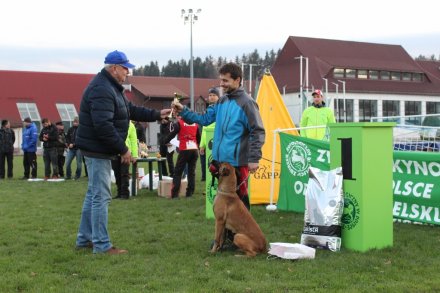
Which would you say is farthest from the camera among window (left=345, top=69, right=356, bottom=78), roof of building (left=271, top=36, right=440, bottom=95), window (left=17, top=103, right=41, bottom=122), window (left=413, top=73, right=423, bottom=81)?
window (left=413, top=73, right=423, bottom=81)

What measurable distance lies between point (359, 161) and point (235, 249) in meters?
1.59

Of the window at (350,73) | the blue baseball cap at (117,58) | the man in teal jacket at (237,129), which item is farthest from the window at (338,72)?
the blue baseball cap at (117,58)

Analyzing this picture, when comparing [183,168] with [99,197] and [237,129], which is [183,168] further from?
[237,129]

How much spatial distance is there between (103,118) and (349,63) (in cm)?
5412

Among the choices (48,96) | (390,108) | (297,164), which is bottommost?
(297,164)

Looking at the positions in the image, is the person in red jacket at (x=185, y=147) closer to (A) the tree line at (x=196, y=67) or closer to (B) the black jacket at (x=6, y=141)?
(B) the black jacket at (x=6, y=141)

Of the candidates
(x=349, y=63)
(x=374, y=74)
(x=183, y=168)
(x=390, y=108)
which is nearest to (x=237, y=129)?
(x=183, y=168)

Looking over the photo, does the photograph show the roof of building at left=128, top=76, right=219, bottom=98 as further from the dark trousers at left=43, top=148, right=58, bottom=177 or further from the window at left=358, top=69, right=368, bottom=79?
the dark trousers at left=43, top=148, right=58, bottom=177

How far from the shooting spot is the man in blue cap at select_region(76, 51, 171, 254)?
5508mm

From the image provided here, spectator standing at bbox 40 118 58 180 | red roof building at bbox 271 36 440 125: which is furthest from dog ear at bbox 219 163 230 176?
red roof building at bbox 271 36 440 125

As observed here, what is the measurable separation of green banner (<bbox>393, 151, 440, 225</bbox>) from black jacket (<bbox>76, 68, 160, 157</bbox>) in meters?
3.93

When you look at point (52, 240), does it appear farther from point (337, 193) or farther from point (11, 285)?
point (337, 193)

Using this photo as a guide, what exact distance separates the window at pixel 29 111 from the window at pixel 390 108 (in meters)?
34.2

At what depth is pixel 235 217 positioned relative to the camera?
5.60 meters
